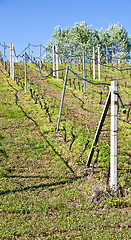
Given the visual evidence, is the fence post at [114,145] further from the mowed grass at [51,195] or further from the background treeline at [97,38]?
the background treeline at [97,38]

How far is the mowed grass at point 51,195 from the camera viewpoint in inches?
168

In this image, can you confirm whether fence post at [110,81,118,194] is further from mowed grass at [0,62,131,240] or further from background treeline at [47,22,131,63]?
background treeline at [47,22,131,63]

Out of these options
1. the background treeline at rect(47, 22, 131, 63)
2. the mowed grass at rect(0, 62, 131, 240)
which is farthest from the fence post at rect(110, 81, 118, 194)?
the background treeline at rect(47, 22, 131, 63)

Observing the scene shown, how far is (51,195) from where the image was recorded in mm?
5516

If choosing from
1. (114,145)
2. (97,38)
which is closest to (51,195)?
(114,145)

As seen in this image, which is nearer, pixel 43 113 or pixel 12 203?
pixel 12 203

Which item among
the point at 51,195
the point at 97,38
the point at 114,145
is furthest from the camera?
the point at 97,38

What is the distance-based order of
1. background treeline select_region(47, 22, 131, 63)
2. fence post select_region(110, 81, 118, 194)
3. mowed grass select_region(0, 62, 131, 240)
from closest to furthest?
1. mowed grass select_region(0, 62, 131, 240)
2. fence post select_region(110, 81, 118, 194)
3. background treeline select_region(47, 22, 131, 63)

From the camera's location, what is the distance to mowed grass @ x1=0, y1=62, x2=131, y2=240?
427 cm

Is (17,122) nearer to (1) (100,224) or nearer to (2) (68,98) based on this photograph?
(2) (68,98)

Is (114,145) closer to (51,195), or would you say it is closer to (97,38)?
(51,195)

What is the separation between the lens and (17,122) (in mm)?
10859

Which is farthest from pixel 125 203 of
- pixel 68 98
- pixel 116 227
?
pixel 68 98

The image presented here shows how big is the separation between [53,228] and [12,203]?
1.16 metres
